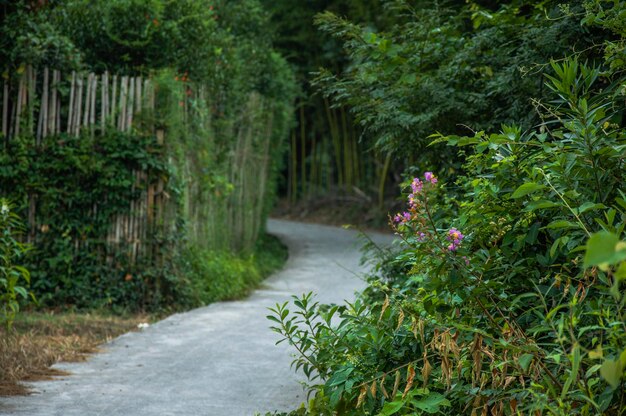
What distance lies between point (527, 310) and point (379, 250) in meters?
2.68

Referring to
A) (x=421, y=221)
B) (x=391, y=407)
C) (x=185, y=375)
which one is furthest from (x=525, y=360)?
(x=185, y=375)

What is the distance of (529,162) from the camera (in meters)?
3.90

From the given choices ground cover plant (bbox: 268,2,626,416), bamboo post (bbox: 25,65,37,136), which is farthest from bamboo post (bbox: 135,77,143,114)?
ground cover plant (bbox: 268,2,626,416)

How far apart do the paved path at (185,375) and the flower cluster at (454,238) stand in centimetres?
199

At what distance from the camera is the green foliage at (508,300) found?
338cm

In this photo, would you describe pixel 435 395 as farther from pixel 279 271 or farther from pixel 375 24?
pixel 375 24

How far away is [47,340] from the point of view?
23.1 ft

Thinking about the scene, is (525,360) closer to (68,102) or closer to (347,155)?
(68,102)

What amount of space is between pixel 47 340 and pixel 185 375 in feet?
4.93

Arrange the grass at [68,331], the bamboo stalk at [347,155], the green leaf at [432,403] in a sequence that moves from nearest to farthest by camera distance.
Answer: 1. the green leaf at [432,403]
2. the grass at [68,331]
3. the bamboo stalk at [347,155]

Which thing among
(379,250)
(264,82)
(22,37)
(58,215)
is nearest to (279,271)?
(264,82)

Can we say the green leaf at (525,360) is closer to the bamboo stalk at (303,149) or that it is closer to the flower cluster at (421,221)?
the flower cluster at (421,221)

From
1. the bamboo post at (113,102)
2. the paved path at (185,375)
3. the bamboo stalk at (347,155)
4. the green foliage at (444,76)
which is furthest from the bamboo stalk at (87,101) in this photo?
the bamboo stalk at (347,155)

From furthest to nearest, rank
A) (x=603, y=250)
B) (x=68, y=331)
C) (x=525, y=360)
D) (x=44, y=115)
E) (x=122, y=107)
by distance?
(x=122, y=107)
(x=44, y=115)
(x=68, y=331)
(x=525, y=360)
(x=603, y=250)
